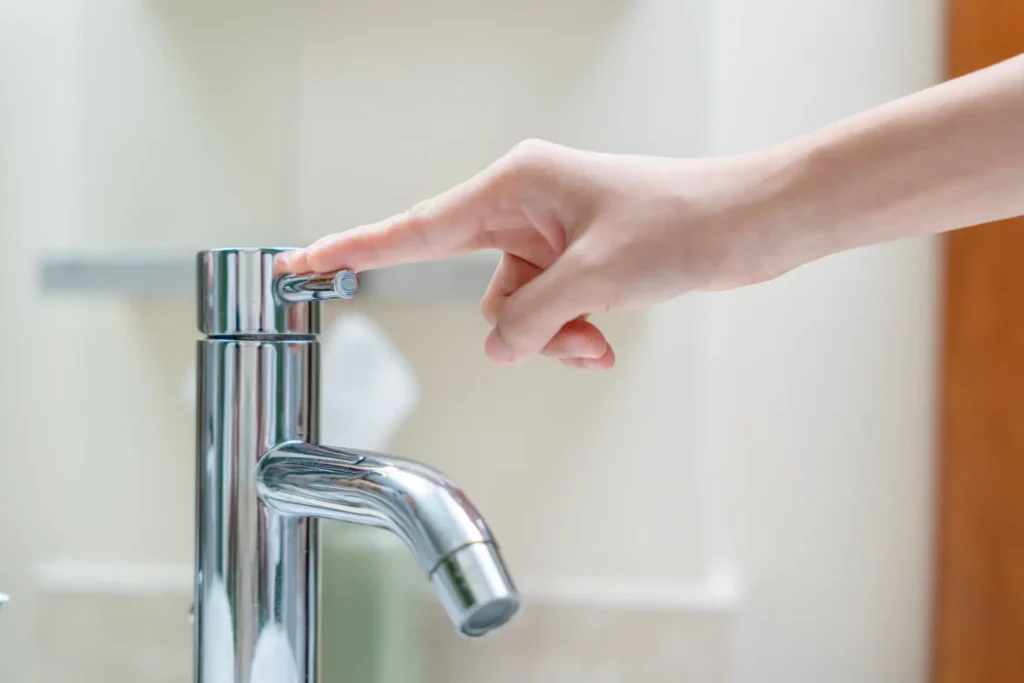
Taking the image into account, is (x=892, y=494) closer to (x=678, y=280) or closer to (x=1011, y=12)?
(x=1011, y=12)

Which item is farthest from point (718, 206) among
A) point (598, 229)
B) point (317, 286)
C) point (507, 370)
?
point (507, 370)

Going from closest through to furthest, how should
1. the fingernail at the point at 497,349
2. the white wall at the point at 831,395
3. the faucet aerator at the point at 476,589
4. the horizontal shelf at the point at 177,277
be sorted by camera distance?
the faucet aerator at the point at 476,589 < the fingernail at the point at 497,349 < the horizontal shelf at the point at 177,277 < the white wall at the point at 831,395

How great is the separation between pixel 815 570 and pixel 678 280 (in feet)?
1.86

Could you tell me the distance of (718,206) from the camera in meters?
0.34

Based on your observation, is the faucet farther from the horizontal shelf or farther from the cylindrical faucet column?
the horizontal shelf

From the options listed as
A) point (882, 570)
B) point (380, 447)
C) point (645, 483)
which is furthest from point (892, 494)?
point (380, 447)

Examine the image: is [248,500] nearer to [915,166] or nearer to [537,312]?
[537,312]

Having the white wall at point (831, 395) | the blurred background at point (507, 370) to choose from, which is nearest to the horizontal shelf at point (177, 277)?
the blurred background at point (507, 370)

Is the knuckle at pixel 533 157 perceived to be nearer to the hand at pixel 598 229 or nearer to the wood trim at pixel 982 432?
the hand at pixel 598 229

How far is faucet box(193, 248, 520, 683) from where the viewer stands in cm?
35

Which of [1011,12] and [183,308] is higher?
[1011,12]

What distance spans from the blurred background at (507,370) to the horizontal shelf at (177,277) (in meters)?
0.05

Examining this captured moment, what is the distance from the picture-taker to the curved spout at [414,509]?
0.26 m

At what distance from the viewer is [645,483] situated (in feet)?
2.58
